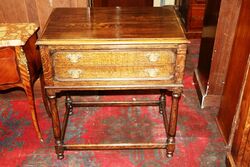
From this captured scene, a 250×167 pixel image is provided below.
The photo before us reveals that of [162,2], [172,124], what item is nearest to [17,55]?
[172,124]

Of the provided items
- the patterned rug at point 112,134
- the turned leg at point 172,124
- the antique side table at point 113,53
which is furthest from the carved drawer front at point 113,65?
the patterned rug at point 112,134

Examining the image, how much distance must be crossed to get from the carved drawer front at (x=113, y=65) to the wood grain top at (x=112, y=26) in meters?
0.10

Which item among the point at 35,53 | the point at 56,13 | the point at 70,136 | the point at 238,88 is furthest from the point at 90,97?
the point at 238,88

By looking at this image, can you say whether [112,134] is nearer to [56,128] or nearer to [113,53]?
[56,128]

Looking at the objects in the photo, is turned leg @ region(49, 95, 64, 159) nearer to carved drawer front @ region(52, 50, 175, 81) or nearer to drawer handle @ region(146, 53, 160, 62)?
carved drawer front @ region(52, 50, 175, 81)

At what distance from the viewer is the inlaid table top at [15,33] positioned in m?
1.96

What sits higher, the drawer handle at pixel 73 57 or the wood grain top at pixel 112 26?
the wood grain top at pixel 112 26

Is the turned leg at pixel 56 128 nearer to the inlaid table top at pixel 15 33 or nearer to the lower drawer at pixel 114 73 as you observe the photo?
Result: the lower drawer at pixel 114 73

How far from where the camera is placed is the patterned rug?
2.32 m

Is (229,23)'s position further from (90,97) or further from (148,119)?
(90,97)

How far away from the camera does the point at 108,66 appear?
1.86 m

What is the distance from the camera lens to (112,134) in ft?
8.45

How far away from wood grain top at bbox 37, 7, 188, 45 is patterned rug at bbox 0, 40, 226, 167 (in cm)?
103

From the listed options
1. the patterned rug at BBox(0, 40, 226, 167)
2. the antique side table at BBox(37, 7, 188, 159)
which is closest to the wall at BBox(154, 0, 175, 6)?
the patterned rug at BBox(0, 40, 226, 167)
